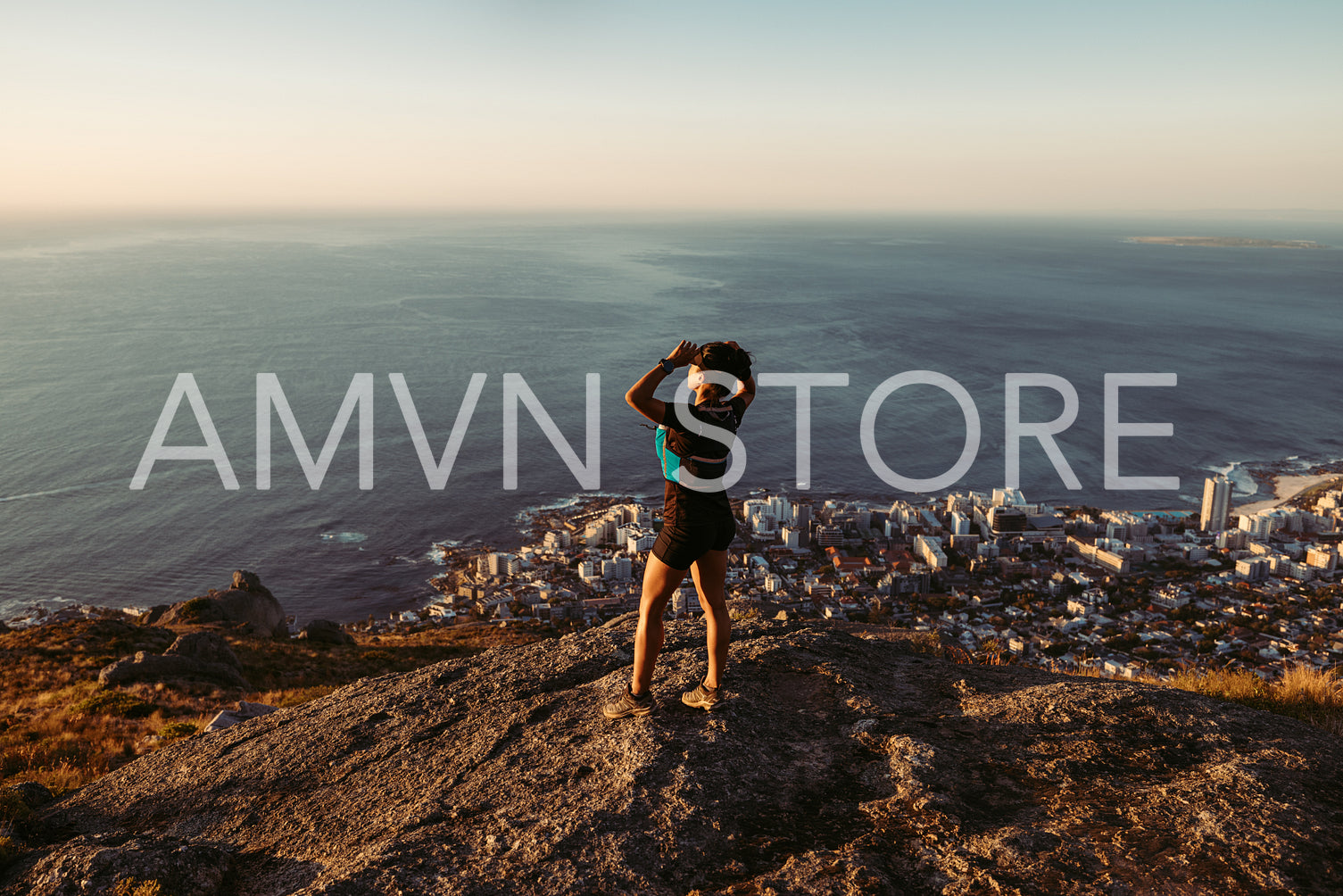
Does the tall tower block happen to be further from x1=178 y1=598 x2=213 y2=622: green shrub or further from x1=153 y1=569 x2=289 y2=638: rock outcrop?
x1=178 y1=598 x2=213 y2=622: green shrub

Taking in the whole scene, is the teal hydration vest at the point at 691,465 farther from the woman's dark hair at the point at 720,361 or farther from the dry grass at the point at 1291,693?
the dry grass at the point at 1291,693

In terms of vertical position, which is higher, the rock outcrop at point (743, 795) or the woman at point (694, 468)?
the woman at point (694, 468)

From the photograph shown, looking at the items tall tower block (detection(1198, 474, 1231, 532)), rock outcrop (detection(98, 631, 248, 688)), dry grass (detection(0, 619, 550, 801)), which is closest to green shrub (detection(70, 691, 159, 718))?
dry grass (detection(0, 619, 550, 801))

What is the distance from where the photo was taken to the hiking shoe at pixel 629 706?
14.3ft

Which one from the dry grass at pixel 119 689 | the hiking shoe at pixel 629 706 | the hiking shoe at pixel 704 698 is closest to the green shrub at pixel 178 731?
the dry grass at pixel 119 689

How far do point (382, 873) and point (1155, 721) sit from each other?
413 centimetres

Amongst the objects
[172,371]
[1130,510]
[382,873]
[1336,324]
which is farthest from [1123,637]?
[1336,324]

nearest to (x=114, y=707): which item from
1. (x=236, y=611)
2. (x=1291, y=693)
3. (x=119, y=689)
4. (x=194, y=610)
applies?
(x=119, y=689)

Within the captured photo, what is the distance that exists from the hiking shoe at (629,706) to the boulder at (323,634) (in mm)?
13984

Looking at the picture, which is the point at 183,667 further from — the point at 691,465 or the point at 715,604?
the point at 691,465

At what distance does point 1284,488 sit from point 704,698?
3742 centimetres

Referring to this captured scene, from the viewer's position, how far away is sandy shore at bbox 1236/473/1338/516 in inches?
1145

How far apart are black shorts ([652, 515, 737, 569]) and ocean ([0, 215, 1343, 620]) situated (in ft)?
66.7

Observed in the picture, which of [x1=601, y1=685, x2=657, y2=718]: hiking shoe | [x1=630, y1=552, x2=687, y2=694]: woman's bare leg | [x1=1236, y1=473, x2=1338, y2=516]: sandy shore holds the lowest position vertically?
[x1=1236, y1=473, x2=1338, y2=516]: sandy shore
